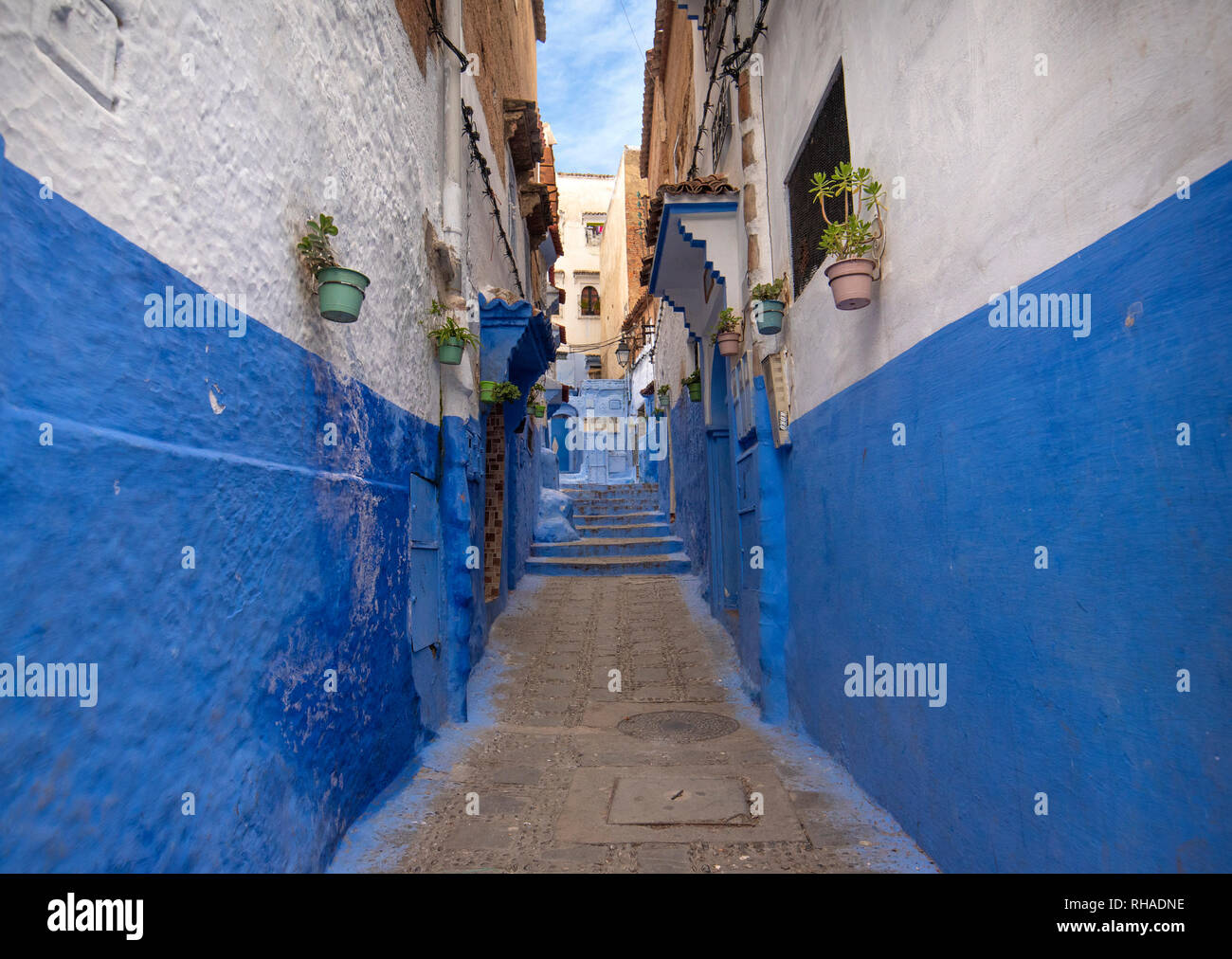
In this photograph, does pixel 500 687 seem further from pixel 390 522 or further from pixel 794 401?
pixel 794 401

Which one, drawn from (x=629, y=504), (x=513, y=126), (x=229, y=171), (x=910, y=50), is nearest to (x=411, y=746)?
(x=229, y=171)

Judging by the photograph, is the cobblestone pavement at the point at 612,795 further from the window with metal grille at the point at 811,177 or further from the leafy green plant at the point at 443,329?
the window with metal grille at the point at 811,177

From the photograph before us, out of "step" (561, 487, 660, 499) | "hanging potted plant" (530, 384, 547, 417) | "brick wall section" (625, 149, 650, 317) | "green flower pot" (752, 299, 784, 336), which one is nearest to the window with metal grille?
"green flower pot" (752, 299, 784, 336)

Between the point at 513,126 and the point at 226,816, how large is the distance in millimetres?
10144

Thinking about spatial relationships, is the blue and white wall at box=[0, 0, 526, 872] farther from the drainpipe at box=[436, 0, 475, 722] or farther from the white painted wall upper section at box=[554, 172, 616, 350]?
the white painted wall upper section at box=[554, 172, 616, 350]

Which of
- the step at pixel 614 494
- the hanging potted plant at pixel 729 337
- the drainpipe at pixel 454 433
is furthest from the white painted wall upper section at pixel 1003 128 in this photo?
the step at pixel 614 494

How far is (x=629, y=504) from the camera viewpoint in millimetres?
17625

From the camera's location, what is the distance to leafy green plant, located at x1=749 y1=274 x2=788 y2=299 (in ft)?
18.2

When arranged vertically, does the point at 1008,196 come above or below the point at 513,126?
below

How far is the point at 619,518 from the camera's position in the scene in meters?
16.2

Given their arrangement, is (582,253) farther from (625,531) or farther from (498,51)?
(498,51)

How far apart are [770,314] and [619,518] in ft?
→ 35.8

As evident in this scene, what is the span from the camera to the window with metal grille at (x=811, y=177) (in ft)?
14.2

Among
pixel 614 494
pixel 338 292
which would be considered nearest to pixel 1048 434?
pixel 338 292
